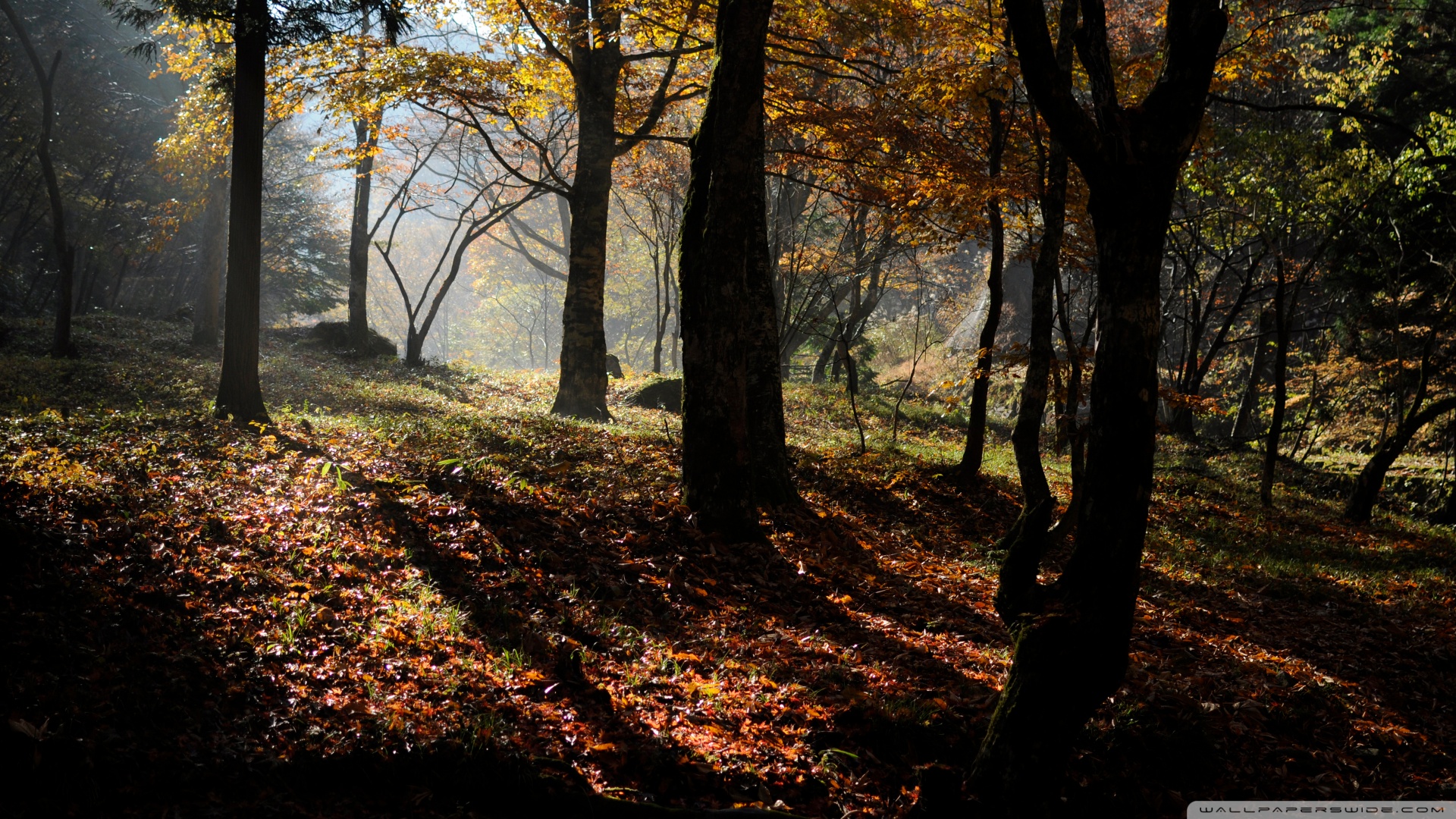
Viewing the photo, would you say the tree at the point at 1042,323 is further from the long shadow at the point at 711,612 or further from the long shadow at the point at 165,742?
the long shadow at the point at 165,742

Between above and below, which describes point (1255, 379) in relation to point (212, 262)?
below

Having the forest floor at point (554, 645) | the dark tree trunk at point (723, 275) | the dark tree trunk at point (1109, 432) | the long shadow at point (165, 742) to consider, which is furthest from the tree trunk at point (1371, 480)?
the long shadow at point (165, 742)

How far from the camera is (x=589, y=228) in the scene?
41.0 ft

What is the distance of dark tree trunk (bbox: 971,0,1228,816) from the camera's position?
3441mm

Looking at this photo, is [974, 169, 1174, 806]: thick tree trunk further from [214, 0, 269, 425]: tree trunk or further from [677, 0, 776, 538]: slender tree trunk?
[214, 0, 269, 425]: tree trunk

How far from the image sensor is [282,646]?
4262mm

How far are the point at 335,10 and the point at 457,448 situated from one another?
5.76m

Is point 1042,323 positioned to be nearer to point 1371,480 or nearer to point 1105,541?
point 1105,541

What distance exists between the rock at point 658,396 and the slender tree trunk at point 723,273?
9550 millimetres

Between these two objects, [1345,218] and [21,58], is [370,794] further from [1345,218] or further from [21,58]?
[21,58]

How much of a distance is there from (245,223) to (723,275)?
638 cm

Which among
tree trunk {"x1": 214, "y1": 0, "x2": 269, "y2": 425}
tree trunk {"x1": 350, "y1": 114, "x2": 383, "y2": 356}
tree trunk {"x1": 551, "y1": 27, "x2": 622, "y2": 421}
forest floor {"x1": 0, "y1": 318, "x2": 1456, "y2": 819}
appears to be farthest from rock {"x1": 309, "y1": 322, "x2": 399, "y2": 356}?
tree trunk {"x1": 214, "y1": 0, "x2": 269, "y2": 425}

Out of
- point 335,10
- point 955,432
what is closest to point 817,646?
point 335,10

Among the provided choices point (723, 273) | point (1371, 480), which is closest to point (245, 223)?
point (723, 273)
